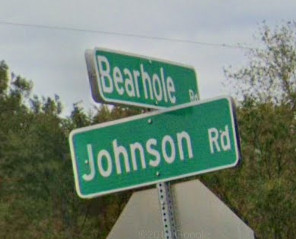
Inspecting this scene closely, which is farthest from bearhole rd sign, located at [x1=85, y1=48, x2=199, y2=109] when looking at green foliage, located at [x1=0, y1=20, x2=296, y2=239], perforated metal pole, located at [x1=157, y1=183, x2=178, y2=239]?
green foliage, located at [x1=0, y1=20, x2=296, y2=239]

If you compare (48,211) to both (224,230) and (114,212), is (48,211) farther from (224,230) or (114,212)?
(224,230)

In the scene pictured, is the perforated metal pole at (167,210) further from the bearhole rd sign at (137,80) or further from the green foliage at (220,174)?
the green foliage at (220,174)

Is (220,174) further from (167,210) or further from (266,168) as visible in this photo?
(167,210)

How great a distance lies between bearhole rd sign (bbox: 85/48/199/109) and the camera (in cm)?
305

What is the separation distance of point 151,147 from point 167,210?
27 centimetres

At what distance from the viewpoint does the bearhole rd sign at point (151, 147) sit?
3.09 metres

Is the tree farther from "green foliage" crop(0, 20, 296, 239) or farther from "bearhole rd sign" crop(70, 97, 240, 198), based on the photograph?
"bearhole rd sign" crop(70, 97, 240, 198)

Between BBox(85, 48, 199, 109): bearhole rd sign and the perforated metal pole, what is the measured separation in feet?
1.16

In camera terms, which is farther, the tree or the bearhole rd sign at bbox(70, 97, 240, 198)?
the tree

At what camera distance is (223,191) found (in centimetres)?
1477

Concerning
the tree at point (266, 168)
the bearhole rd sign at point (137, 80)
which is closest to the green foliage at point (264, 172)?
the tree at point (266, 168)

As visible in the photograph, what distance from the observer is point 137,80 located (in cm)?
Result: 320

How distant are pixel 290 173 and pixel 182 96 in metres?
11.3

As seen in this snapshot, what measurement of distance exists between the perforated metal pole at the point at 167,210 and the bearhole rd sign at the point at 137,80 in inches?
14.0
